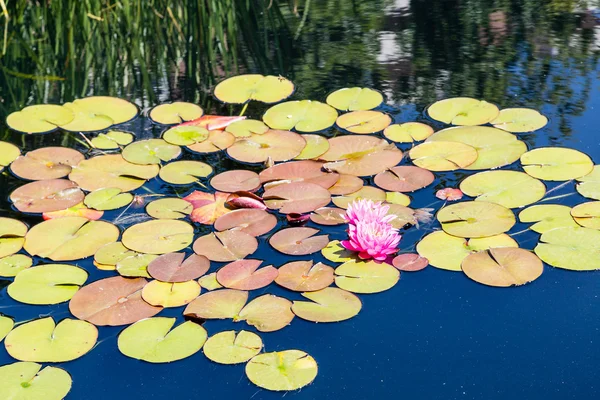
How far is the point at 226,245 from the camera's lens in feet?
6.48

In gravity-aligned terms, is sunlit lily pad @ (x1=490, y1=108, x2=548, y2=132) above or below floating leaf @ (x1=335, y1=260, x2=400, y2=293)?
above

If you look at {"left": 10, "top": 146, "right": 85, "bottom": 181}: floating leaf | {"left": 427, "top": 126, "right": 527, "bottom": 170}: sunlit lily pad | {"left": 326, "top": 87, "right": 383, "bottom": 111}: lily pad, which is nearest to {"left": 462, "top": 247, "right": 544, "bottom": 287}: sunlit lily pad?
{"left": 427, "top": 126, "right": 527, "bottom": 170}: sunlit lily pad

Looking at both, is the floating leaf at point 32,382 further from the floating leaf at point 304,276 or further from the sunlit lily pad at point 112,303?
the floating leaf at point 304,276

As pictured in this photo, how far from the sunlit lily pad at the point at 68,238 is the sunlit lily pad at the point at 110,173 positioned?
0.61 feet

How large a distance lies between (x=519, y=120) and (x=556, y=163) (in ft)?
0.96

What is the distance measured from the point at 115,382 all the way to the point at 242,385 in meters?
0.26

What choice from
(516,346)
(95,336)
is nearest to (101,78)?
(95,336)

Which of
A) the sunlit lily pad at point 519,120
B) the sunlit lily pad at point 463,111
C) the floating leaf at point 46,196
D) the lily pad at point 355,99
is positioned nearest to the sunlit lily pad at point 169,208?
the floating leaf at point 46,196

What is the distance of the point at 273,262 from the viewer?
1926 mm

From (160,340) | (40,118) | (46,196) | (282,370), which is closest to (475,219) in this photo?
(282,370)

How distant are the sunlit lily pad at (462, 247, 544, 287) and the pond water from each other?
0.9 inches

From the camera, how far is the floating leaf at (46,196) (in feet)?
7.16

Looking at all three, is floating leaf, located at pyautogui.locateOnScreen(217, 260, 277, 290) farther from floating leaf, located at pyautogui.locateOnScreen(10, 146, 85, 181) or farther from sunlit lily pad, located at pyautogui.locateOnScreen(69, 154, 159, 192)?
floating leaf, located at pyautogui.locateOnScreen(10, 146, 85, 181)

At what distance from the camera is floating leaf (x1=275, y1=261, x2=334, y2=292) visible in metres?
1.82
